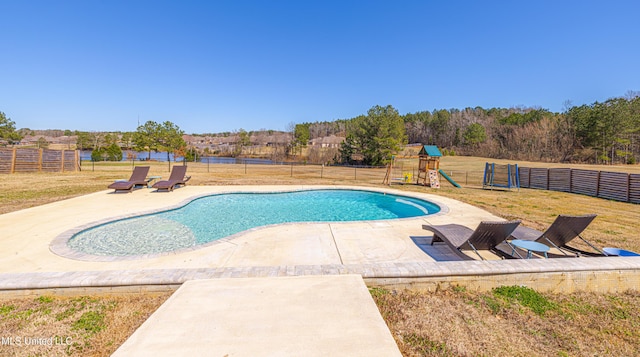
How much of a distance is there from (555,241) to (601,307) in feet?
5.19

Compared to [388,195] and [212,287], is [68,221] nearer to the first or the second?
[212,287]

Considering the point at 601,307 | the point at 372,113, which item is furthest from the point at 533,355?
the point at 372,113

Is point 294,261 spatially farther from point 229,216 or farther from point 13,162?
point 13,162

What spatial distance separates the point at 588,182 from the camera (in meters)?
13.3

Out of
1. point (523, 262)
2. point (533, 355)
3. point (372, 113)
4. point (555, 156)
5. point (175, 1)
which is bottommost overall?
point (533, 355)

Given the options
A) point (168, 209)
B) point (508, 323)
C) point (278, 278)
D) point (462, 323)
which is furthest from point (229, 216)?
point (508, 323)

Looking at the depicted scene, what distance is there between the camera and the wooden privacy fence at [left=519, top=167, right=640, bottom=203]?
1126cm

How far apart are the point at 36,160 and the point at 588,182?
33.4 m

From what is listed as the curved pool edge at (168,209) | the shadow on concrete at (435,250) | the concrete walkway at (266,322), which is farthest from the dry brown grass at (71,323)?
the shadow on concrete at (435,250)

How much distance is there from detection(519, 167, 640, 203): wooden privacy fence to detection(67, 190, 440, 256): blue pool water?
30.6 feet

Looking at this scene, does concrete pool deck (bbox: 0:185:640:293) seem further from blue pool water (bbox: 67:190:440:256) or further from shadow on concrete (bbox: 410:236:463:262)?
blue pool water (bbox: 67:190:440:256)

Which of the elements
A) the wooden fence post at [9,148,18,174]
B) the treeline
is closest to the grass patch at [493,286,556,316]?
the wooden fence post at [9,148,18,174]

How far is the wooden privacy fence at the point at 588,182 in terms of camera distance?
11.3 m

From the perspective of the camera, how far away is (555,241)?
176 inches
